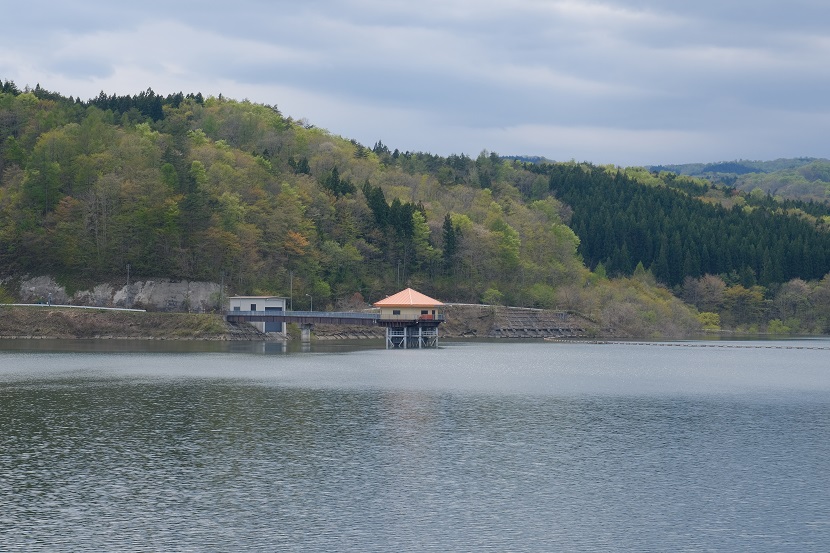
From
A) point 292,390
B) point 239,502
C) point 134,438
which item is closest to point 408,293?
point 292,390

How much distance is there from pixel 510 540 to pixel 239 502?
10.5 meters

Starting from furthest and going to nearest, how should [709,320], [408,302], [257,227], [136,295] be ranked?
[709,320], [257,227], [136,295], [408,302]

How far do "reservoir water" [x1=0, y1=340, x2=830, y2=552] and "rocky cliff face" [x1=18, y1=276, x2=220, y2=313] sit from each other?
49917 millimetres

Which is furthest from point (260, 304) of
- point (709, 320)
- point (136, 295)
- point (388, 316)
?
point (709, 320)

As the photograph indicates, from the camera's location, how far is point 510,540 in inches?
1231

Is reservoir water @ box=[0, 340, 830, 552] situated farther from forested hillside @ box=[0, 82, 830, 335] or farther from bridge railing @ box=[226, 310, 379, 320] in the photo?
forested hillside @ box=[0, 82, 830, 335]

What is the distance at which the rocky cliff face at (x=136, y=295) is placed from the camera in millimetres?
131250

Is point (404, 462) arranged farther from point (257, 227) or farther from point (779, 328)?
point (779, 328)

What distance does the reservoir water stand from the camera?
3189 cm

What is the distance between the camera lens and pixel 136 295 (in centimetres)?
13188

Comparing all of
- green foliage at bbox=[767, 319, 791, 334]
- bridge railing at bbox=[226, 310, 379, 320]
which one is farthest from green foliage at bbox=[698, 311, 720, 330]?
bridge railing at bbox=[226, 310, 379, 320]

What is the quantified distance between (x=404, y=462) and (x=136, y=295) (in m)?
96.9

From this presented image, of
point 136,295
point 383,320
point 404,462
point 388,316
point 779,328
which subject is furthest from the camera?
point 779,328

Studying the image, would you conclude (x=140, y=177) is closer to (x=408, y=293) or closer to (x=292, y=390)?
(x=408, y=293)
